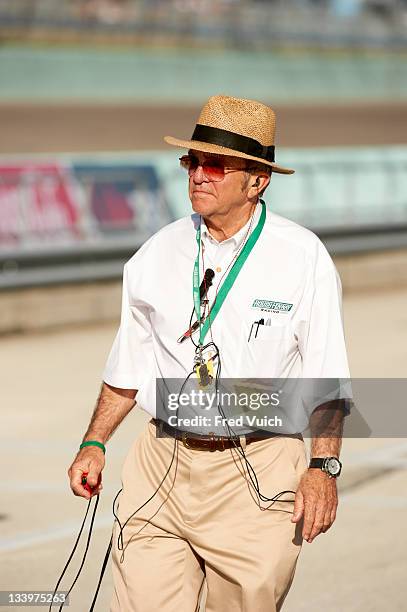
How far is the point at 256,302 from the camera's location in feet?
14.5

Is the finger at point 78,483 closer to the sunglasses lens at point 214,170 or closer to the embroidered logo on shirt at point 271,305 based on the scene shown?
the embroidered logo on shirt at point 271,305

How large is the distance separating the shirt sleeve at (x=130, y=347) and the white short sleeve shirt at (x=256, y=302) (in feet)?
0.07

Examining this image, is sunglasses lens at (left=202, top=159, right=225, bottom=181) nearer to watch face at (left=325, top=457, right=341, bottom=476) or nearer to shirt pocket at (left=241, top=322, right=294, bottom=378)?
shirt pocket at (left=241, top=322, right=294, bottom=378)

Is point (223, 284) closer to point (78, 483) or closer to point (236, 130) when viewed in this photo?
point (236, 130)

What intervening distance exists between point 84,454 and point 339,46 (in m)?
52.3

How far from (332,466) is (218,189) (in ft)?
3.04

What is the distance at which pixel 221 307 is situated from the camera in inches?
175

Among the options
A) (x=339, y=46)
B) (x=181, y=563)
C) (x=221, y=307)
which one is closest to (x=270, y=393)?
(x=221, y=307)

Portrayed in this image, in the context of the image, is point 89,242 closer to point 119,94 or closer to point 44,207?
point 44,207

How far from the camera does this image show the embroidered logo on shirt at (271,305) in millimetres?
4418

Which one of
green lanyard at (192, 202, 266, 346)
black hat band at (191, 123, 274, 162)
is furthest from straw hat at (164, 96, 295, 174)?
green lanyard at (192, 202, 266, 346)

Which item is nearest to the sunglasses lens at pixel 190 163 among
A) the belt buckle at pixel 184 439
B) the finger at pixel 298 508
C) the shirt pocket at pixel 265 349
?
the shirt pocket at pixel 265 349

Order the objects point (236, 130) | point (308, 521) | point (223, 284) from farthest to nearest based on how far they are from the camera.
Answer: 1. point (236, 130)
2. point (223, 284)
3. point (308, 521)

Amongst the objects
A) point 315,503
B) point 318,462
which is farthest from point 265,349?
point 315,503
